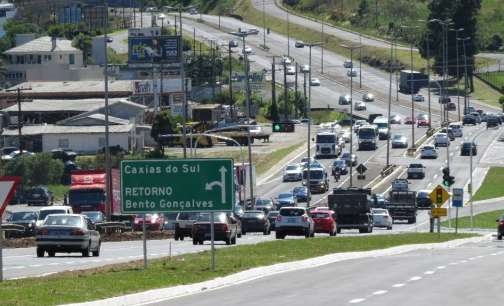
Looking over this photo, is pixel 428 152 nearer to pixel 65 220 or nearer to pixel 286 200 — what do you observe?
pixel 286 200

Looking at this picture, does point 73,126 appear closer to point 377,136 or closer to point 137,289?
point 377,136

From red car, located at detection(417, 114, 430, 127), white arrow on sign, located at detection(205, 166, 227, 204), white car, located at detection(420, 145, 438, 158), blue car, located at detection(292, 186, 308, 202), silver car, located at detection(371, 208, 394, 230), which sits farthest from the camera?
red car, located at detection(417, 114, 430, 127)

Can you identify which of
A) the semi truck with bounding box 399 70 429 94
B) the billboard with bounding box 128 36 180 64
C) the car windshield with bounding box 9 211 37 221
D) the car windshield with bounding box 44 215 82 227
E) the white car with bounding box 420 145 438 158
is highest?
the billboard with bounding box 128 36 180 64

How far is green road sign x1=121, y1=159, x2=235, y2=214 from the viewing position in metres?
32.5

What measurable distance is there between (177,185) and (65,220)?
12.9 meters

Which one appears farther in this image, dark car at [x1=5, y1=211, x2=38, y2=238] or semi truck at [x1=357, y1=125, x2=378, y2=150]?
semi truck at [x1=357, y1=125, x2=378, y2=150]

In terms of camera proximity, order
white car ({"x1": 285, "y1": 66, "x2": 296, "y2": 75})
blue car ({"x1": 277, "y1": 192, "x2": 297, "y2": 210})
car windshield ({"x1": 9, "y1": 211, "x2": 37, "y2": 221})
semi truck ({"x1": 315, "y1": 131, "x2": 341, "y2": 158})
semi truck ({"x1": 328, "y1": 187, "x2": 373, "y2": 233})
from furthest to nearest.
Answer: white car ({"x1": 285, "y1": 66, "x2": 296, "y2": 75})
semi truck ({"x1": 315, "y1": 131, "x2": 341, "y2": 158})
blue car ({"x1": 277, "y1": 192, "x2": 297, "y2": 210})
semi truck ({"x1": 328, "y1": 187, "x2": 373, "y2": 233})
car windshield ({"x1": 9, "y1": 211, "x2": 37, "y2": 221})

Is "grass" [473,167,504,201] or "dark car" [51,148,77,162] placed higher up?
"dark car" [51,148,77,162]

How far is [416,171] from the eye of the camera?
109312 millimetres

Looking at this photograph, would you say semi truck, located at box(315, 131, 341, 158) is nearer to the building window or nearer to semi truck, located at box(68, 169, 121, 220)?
the building window

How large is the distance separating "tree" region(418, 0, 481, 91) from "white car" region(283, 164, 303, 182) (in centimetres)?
6260

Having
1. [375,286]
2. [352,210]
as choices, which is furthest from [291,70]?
[375,286]

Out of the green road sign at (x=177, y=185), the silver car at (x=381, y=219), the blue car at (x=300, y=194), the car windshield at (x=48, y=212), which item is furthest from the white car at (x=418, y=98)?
the green road sign at (x=177, y=185)

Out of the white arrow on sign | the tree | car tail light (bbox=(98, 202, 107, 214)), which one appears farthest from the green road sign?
the tree
